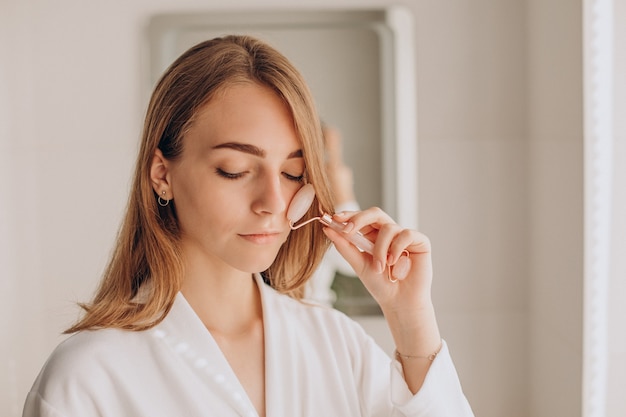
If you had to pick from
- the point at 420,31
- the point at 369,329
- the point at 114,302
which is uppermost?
the point at 420,31

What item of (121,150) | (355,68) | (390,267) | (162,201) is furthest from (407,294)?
(121,150)

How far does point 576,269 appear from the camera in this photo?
1498 mm

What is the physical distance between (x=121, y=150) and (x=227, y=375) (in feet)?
3.47

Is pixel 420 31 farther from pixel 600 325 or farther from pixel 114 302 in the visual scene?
pixel 114 302

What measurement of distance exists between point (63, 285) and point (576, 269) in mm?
1274

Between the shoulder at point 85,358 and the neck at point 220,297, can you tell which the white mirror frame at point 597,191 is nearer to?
the neck at point 220,297

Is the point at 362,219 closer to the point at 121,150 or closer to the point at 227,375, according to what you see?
the point at 227,375

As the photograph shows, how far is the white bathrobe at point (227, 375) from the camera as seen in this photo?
1.01 m

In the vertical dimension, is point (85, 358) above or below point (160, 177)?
below

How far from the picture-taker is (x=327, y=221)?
3.46ft

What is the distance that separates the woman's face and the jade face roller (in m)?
0.01

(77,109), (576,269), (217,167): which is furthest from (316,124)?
(77,109)

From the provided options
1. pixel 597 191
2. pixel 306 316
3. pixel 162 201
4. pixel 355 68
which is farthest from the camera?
pixel 355 68

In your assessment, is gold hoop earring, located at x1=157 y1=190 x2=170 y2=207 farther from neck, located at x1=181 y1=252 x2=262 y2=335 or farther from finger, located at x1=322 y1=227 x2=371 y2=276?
finger, located at x1=322 y1=227 x2=371 y2=276
